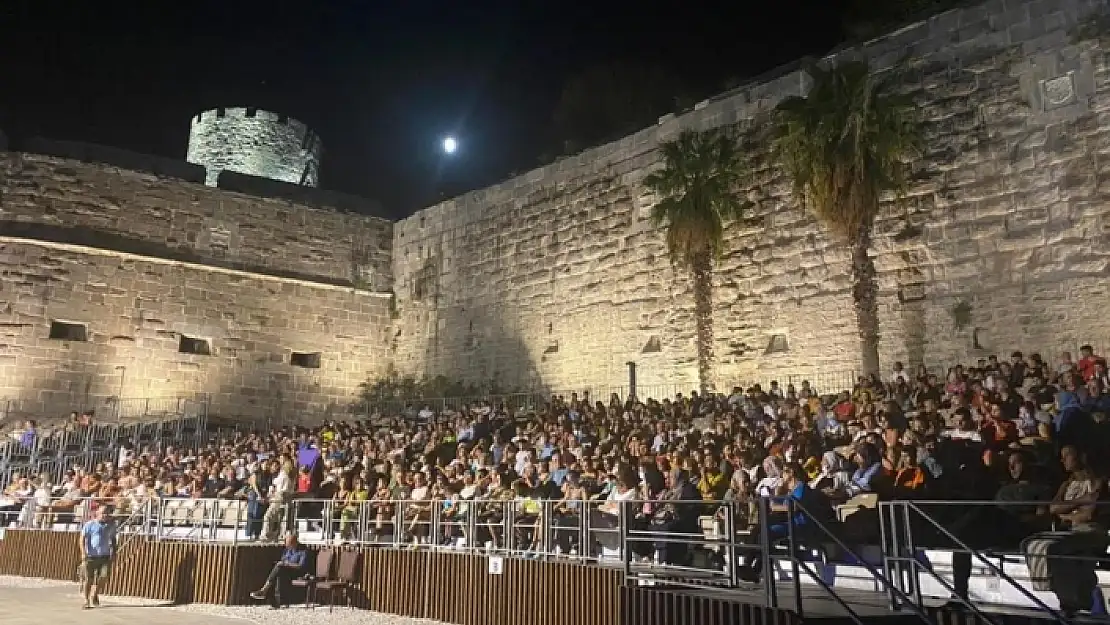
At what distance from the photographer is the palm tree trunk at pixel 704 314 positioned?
1644cm

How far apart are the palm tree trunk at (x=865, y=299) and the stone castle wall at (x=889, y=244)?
36 cm

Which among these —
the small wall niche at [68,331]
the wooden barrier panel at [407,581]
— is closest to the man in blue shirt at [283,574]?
the wooden barrier panel at [407,581]

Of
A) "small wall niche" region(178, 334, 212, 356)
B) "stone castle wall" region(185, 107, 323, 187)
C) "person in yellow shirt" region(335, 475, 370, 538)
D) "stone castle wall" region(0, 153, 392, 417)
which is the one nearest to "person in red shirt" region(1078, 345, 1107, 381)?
"person in yellow shirt" region(335, 475, 370, 538)

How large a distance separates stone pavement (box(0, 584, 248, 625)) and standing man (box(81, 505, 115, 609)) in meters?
0.20

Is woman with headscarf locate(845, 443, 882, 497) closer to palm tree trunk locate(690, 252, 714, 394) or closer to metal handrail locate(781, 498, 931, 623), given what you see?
metal handrail locate(781, 498, 931, 623)

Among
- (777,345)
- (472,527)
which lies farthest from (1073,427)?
(777,345)

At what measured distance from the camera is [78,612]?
932 cm

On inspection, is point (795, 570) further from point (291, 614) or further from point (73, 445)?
point (73, 445)

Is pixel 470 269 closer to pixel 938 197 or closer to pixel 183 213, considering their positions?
pixel 183 213

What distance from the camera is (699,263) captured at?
16766mm

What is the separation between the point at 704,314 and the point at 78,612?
11.3 meters

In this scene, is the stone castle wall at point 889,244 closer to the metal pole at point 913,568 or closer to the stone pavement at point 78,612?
the metal pole at point 913,568

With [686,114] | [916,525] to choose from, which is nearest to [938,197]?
[686,114]

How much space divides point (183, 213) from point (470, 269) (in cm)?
763
